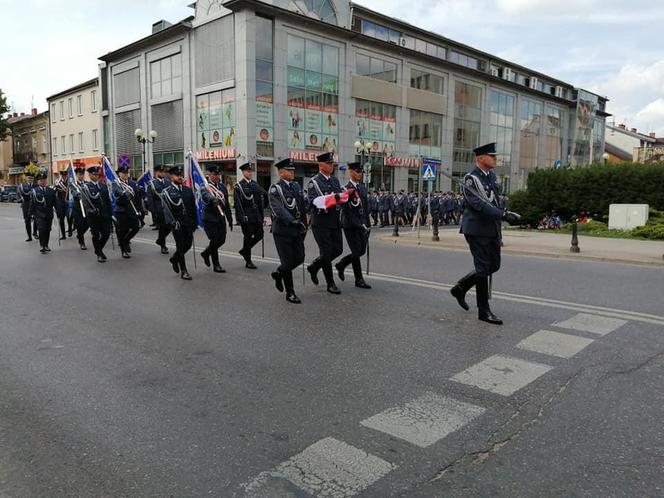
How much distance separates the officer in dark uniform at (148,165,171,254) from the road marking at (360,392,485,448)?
6.90 metres

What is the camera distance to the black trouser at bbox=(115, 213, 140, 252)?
11.9 meters

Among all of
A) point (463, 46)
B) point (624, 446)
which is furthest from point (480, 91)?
point (624, 446)

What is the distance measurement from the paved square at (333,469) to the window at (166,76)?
35734 mm

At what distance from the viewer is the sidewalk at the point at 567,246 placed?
472 inches

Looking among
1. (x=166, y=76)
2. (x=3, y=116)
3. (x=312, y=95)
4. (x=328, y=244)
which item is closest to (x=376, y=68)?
(x=312, y=95)

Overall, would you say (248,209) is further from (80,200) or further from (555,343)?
(555,343)

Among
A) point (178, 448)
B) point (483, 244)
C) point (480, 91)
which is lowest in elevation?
point (178, 448)

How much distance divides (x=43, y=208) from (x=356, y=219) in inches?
345

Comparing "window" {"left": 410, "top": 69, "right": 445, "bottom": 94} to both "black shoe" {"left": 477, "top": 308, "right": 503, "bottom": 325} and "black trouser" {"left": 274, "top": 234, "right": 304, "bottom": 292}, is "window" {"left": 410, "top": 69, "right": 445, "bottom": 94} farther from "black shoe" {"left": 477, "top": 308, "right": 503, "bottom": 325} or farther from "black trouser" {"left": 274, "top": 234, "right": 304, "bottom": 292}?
"black shoe" {"left": 477, "top": 308, "right": 503, "bottom": 325}

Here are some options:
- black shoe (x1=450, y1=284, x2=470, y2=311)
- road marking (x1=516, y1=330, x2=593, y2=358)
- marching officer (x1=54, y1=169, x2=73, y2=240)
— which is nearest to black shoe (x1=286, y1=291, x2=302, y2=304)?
black shoe (x1=450, y1=284, x2=470, y2=311)

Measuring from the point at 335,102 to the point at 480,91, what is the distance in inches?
734

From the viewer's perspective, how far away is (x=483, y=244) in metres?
6.23

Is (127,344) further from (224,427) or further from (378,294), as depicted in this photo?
(378,294)

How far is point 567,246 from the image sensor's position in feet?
46.5
